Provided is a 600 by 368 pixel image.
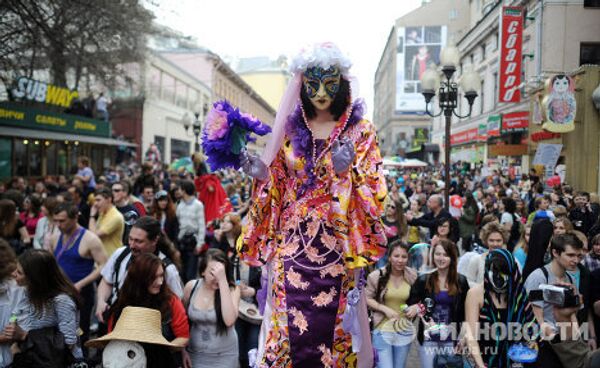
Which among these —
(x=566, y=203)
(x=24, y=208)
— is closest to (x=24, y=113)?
(x=24, y=208)

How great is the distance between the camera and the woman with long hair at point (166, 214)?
8.52 metres

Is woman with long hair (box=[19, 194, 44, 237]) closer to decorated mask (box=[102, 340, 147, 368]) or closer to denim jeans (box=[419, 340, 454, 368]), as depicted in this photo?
decorated mask (box=[102, 340, 147, 368])

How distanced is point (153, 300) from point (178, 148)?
43158mm

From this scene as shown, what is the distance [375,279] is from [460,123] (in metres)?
35.1

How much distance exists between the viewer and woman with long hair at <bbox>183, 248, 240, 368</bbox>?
14.3 ft

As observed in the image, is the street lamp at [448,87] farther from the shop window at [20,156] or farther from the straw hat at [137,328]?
the shop window at [20,156]

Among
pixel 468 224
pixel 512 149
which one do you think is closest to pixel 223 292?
pixel 468 224

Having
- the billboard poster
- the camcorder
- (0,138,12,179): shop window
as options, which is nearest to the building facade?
the billboard poster

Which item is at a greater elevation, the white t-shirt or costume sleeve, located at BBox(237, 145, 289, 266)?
costume sleeve, located at BBox(237, 145, 289, 266)

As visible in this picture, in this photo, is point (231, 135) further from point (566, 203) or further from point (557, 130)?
point (557, 130)

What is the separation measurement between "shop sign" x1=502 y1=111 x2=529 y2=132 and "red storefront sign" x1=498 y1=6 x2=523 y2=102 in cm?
66

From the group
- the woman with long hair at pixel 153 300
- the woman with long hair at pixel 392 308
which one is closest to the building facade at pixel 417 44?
the woman with long hair at pixel 392 308

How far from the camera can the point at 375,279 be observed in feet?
17.5

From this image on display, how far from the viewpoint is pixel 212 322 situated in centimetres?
437
